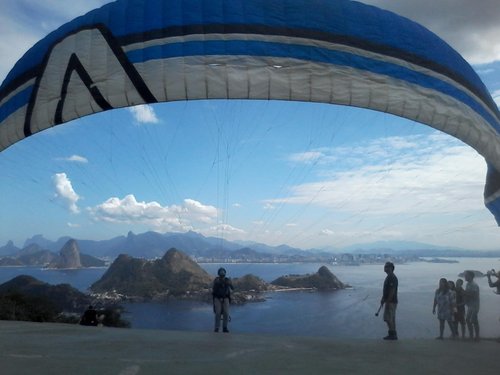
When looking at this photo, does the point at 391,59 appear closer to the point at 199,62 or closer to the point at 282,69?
the point at 282,69

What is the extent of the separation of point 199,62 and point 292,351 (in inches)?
233

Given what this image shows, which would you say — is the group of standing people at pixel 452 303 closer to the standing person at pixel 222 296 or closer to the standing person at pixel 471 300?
the standing person at pixel 471 300

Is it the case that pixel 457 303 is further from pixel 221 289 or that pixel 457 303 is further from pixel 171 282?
pixel 171 282

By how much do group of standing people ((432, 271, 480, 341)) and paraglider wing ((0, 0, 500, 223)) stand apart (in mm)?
3078

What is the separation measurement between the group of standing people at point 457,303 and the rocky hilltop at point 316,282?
107 m

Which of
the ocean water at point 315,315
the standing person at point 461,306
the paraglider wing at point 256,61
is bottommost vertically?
the ocean water at point 315,315

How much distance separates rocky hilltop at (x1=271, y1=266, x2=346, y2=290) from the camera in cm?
11408

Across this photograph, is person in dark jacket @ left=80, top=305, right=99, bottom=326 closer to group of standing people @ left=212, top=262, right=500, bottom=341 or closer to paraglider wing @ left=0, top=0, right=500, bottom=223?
group of standing people @ left=212, top=262, right=500, bottom=341

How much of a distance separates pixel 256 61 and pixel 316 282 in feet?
370

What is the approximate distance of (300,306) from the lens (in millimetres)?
87000

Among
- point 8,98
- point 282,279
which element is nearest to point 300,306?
point 282,279

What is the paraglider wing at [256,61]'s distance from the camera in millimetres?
9219

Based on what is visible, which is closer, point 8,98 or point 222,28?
point 222,28

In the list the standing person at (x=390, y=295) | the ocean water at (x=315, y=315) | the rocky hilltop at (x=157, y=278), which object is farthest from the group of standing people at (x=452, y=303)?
the rocky hilltop at (x=157, y=278)
